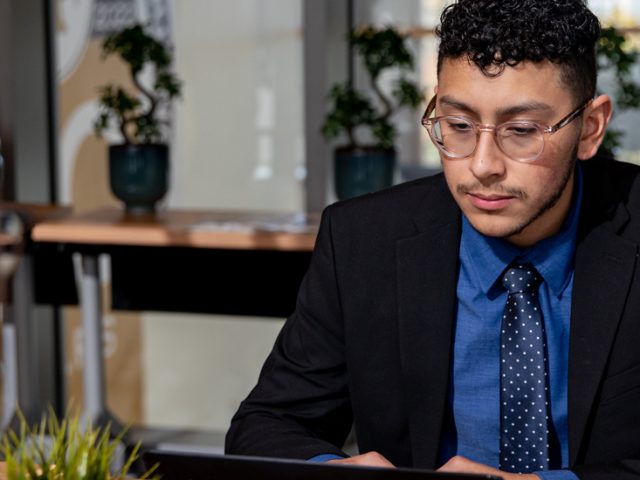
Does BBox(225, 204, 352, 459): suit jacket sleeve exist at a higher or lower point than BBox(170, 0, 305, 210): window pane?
lower

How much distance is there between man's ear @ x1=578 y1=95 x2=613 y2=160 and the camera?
1541 mm

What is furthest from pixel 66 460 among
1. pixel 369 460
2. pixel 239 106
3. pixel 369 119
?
pixel 239 106

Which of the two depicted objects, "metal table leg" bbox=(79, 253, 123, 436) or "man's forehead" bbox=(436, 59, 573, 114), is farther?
"metal table leg" bbox=(79, 253, 123, 436)

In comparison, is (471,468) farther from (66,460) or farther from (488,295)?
(66,460)

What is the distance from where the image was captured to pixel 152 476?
1.21 m

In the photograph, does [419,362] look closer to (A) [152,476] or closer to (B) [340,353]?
(B) [340,353]

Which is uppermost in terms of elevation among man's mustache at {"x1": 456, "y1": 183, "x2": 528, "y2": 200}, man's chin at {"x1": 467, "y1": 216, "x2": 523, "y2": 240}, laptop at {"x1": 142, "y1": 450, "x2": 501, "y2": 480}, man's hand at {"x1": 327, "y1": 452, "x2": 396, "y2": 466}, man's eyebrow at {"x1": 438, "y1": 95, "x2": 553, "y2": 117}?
man's eyebrow at {"x1": 438, "y1": 95, "x2": 553, "y2": 117}

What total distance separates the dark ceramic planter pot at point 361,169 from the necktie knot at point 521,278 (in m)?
1.84

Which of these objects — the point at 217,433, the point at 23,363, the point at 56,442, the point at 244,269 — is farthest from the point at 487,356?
the point at 217,433

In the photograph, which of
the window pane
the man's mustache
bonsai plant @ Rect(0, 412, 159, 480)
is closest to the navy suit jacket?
the man's mustache

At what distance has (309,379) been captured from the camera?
1.72m

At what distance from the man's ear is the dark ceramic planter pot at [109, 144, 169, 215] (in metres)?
2.28

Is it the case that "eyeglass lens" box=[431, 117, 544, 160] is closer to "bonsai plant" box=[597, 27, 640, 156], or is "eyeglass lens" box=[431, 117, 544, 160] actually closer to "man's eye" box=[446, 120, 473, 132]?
"man's eye" box=[446, 120, 473, 132]

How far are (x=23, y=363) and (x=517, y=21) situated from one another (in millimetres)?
2665
